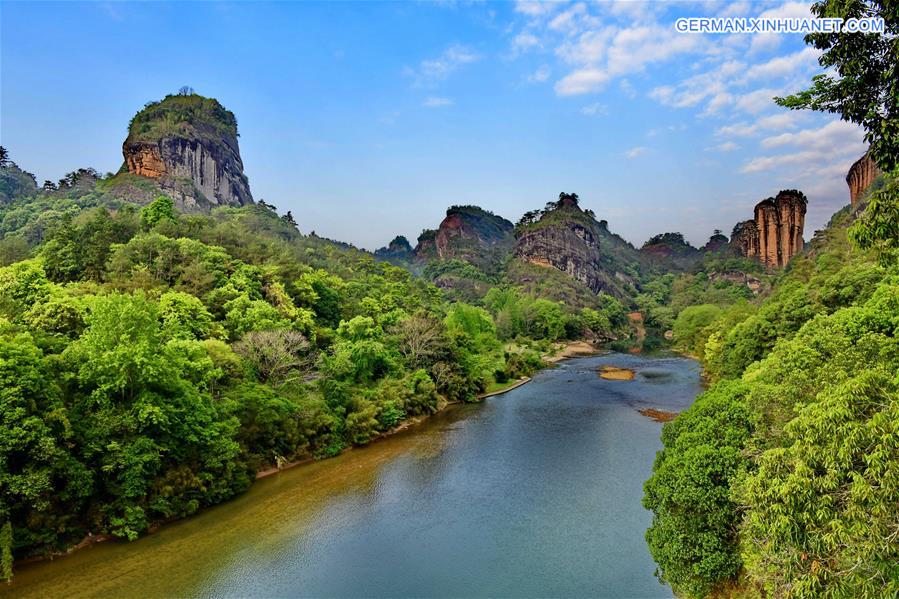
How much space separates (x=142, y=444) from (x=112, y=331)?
4427mm

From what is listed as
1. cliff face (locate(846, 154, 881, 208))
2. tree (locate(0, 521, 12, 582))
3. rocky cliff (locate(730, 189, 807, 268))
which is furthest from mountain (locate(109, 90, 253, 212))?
rocky cliff (locate(730, 189, 807, 268))

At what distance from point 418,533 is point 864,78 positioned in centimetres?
1797

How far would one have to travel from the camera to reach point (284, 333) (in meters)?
31.0

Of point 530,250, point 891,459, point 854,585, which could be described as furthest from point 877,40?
point 530,250

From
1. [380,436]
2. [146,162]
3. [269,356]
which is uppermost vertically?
[146,162]

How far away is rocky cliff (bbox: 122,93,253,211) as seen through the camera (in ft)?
274

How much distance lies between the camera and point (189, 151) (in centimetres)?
8825

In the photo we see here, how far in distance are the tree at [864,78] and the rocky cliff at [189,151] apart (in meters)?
86.1

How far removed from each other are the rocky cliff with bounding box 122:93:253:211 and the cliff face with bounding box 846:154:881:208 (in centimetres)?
10479

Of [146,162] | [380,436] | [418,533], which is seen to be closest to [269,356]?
[380,436]

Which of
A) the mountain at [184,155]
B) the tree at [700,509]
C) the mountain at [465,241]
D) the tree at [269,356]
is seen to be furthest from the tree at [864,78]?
the mountain at [465,241]

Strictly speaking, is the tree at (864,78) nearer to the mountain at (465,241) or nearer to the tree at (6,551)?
the tree at (6,551)

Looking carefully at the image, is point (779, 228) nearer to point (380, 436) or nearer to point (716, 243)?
point (716, 243)

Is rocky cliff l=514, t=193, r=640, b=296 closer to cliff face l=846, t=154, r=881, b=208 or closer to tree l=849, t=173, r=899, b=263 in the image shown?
cliff face l=846, t=154, r=881, b=208
